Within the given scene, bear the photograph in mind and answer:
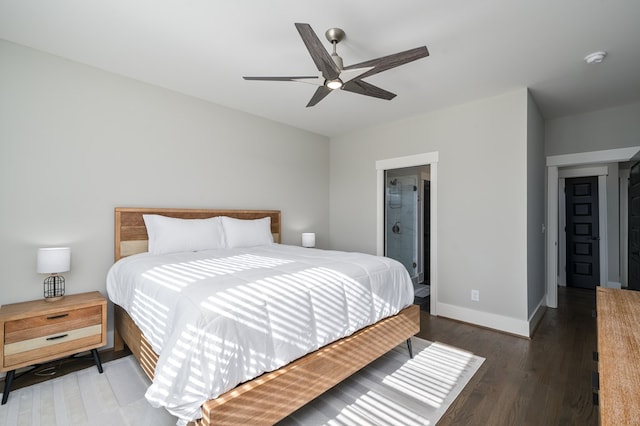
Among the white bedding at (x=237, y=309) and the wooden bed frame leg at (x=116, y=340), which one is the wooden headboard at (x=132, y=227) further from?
the wooden bed frame leg at (x=116, y=340)

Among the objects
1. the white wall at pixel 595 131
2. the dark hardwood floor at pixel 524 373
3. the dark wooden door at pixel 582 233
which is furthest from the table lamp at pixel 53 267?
the dark wooden door at pixel 582 233

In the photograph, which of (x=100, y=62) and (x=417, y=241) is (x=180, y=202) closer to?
(x=100, y=62)

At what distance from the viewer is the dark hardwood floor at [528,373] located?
5.89ft

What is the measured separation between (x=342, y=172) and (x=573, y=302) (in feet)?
12.9

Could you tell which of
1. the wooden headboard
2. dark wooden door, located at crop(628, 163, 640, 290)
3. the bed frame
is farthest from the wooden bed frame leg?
dark wooden door, located at crop(628, 163, 640, 290)

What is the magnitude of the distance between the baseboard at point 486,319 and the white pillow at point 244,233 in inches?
93.2

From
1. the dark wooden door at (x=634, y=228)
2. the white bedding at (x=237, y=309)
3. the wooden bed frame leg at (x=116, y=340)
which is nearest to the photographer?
the white bedding at (x=237, y=309)

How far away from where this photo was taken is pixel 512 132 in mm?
3113

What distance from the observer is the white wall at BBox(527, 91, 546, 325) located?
3.10 meters

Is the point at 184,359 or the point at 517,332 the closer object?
the point at 184,359

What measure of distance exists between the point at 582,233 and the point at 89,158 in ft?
23.0

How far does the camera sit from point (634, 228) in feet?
10.9

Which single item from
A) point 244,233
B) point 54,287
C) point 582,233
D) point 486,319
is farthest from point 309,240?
point 582,233

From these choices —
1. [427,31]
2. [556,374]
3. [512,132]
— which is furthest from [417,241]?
[427,31]
